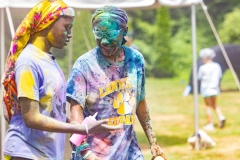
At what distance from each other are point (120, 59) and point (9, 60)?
821 mm

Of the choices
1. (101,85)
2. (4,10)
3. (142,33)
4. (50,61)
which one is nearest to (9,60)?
(50,61)

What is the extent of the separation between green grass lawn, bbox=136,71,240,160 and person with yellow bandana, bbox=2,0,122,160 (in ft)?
18.0

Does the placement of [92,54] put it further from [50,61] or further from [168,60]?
[168,60]

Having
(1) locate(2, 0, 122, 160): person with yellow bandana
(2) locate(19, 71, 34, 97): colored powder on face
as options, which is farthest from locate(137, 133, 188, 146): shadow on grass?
(2) locate(19, 71, 34, 97): colored powder on face

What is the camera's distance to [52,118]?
3053 millimetres

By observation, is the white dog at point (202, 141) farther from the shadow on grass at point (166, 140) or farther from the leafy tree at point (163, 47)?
the leafy tree at point (163, 47)

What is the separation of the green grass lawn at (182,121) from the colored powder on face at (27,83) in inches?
Answer: 223

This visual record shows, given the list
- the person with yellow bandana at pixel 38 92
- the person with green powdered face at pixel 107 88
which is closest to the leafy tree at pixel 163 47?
the person with green powdered face at pixel 107 88

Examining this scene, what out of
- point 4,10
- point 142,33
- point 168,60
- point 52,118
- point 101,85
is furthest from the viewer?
point 142,33

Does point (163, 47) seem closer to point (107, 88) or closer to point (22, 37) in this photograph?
point (107, 88)

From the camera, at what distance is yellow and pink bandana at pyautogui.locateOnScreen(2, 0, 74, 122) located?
310cm

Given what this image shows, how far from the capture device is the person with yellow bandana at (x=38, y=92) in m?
2.99

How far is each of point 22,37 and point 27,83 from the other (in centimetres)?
29

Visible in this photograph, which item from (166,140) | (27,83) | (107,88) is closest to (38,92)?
(27,83)
